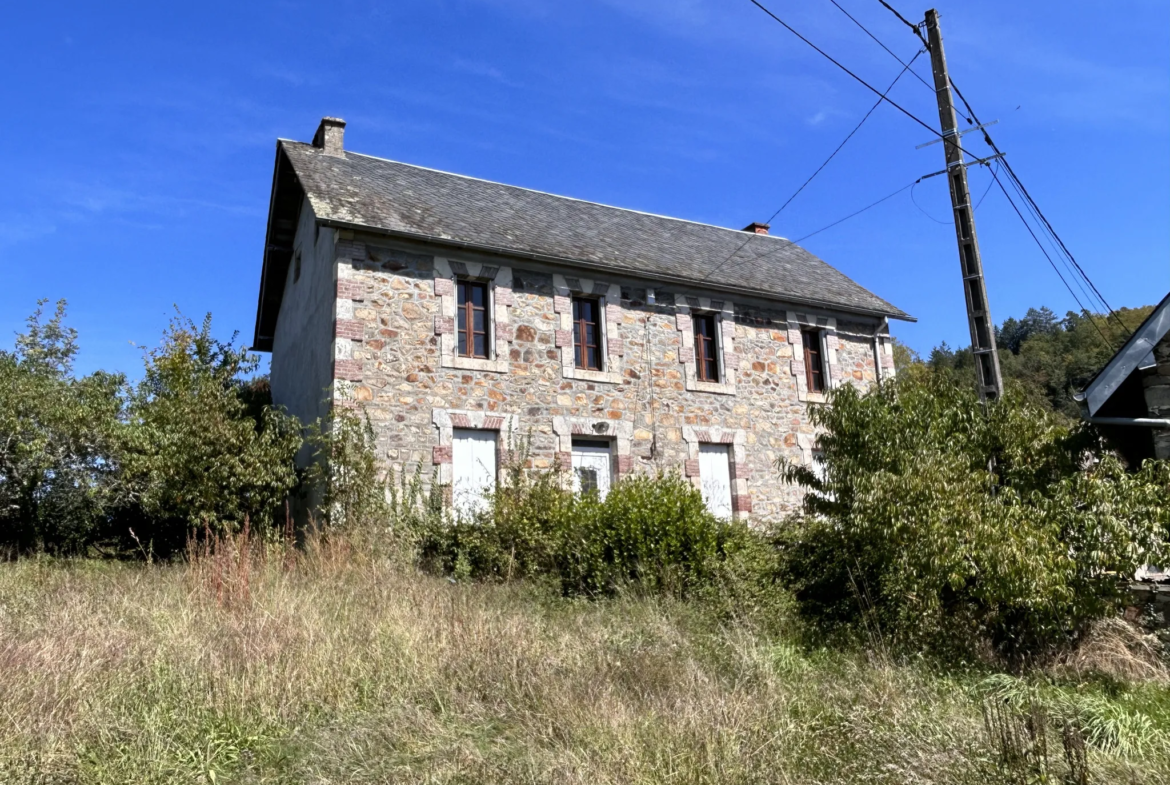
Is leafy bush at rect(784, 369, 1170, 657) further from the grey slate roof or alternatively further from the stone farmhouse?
the grey slate roof

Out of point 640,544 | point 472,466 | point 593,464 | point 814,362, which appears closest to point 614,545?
point 640,544

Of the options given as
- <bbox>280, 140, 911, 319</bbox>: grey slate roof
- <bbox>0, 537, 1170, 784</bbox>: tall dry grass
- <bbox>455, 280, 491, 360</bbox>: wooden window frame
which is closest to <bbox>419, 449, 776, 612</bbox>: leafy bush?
<bbox>0, 537, 1170, 784</bbox>: tall dry grass

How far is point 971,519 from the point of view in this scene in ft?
22.5

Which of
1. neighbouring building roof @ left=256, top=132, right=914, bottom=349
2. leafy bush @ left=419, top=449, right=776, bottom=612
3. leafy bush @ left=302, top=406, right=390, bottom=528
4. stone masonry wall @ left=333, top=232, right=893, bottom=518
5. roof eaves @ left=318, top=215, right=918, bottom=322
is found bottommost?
leafy bush @ left=419, top=449, right=776, bottom=612

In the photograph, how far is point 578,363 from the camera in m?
13.2

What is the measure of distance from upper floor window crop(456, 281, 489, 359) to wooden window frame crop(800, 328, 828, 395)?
5.97 metres

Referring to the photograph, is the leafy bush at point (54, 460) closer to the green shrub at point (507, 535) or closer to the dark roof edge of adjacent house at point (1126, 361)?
the green shrub at point (507, 535)

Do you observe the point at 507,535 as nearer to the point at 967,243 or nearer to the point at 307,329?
the point at 307,329

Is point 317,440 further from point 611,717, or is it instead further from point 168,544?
point 611,717

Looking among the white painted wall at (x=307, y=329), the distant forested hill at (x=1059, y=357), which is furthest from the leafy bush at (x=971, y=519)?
the distant forested hill at (x=1059, y=357)

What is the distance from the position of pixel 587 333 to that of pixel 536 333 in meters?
0.99

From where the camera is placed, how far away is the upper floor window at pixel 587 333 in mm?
13320

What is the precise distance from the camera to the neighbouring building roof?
495 inches

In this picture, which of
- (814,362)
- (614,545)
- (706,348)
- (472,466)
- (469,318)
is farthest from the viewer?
(814,362)
